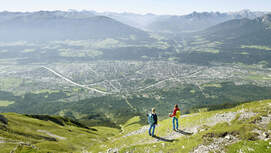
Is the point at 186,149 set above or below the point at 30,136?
above

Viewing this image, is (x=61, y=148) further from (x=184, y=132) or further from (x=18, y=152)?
(x=184, y=132)

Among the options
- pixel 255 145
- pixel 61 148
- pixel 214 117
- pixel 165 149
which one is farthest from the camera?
pixel 61 148

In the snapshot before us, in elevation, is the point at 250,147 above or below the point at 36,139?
above

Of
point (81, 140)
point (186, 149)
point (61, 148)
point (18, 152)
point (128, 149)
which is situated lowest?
point (81, 140)

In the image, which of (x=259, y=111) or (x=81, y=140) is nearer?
(x=259, y=111)

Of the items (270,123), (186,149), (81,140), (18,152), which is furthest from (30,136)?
(270,123)

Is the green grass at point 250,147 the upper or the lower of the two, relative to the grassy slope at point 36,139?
upper

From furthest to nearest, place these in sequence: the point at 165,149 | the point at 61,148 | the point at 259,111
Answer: the point at 61,148 < the point at 259,111 < the point at 165,149

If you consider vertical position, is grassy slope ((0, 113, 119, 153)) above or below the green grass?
below

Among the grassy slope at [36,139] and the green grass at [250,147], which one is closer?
the green grass at [250,147]

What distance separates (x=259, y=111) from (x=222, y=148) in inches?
842

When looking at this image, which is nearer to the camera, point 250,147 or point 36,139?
point 250,147

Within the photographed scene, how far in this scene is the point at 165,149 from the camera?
40344 millimetres

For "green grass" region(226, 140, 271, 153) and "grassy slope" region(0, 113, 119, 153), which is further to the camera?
"grassy slope" region(0, 113, 119, 153)
